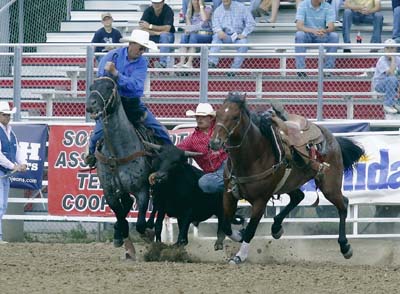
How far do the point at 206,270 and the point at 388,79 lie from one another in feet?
16.1

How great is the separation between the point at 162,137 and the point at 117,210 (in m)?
0.94

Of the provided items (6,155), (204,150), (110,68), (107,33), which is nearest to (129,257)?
(204,150)

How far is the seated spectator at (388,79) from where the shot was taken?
1525cm

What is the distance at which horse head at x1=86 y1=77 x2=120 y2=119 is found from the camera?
39.3 feet

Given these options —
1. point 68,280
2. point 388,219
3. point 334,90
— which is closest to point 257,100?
point 334,90

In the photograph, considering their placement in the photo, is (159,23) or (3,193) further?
(159,23)

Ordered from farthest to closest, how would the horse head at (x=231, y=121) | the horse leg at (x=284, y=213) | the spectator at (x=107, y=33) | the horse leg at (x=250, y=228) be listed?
the spectator at (x=107, y=33)
the horse leg at (x=284, y=213)
the horse leg at (x=250, y=228)
the horse head at (x=231, y=121)

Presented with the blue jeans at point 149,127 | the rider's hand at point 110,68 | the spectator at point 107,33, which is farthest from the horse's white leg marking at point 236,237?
the spectator at point 107,33

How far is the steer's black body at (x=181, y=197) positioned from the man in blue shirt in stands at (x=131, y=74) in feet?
1.49

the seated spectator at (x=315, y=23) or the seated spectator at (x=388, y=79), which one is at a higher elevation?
the seated spectator at (x=315, y=23)

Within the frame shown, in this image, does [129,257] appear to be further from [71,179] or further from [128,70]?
[71,179]

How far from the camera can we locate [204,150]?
13.0m

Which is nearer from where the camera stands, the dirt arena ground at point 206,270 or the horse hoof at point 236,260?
the dirt arena ground at point 206,270

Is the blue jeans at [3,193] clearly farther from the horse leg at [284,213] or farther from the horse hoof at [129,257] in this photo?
the horse leg at [284,213]
